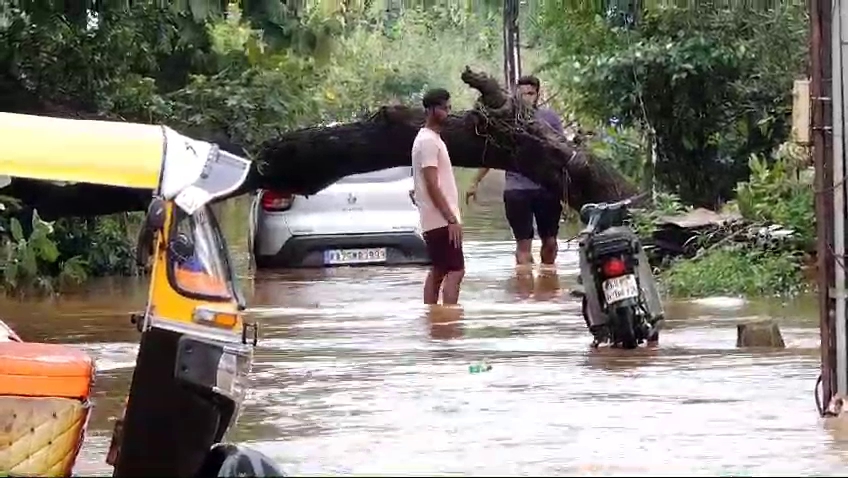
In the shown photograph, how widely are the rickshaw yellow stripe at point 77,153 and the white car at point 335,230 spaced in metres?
12.3

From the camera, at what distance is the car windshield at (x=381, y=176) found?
778 inches

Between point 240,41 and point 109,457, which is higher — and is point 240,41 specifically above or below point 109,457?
above

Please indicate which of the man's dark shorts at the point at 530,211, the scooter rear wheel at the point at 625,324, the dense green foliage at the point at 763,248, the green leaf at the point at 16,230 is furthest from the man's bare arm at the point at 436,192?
the man's dark shorts at the point at 530,211

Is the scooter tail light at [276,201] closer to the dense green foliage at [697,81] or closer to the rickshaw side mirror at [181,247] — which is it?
the dense green foliage at [697,81]

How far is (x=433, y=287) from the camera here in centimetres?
1469

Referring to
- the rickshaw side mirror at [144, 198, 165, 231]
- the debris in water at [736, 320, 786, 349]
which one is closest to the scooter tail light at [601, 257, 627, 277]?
the debris in water at [736, 320, 786, 349]

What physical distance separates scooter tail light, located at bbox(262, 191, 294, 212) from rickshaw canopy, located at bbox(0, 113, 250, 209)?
12294mm

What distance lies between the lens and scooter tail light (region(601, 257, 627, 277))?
1193 centimetres

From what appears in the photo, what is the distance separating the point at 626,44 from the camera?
19.5m

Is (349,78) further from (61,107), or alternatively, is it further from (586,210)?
(586,210)

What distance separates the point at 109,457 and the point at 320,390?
3.07m

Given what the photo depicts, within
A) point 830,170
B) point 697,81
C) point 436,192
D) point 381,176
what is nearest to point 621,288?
point 436,192

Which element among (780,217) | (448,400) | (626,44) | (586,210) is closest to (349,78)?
(626,44)

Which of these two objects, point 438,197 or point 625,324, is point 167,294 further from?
point 438,197
